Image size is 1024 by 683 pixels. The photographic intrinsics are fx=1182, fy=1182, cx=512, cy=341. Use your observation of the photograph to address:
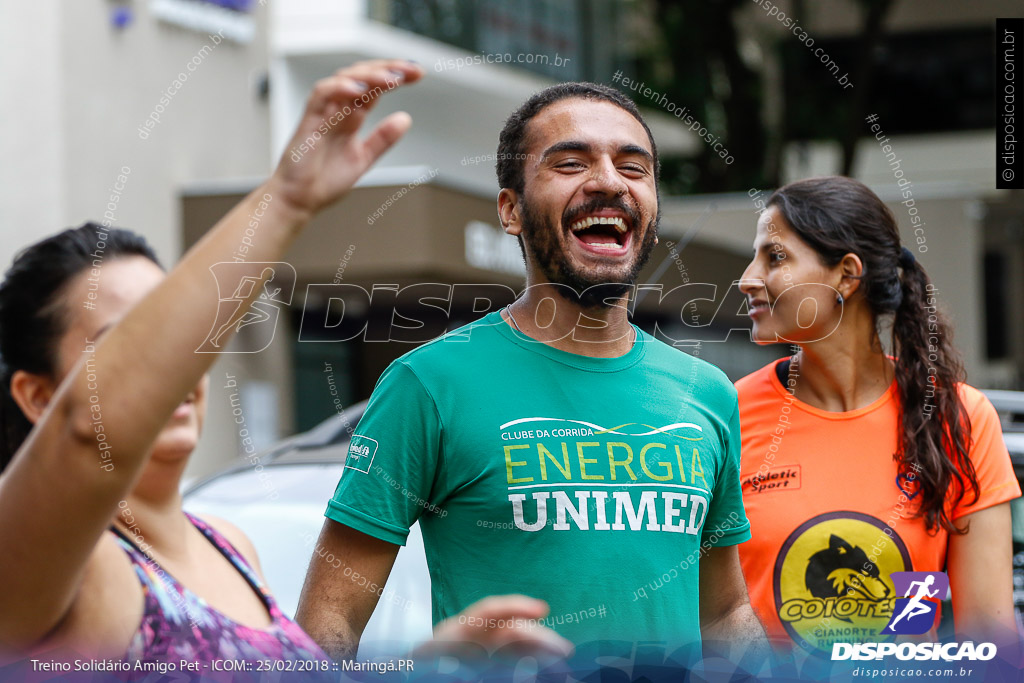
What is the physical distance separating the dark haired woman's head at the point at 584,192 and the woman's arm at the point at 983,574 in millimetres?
993

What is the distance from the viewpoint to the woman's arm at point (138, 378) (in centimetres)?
99

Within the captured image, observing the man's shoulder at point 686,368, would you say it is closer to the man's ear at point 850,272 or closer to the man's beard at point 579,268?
the man's beard at point 579,268

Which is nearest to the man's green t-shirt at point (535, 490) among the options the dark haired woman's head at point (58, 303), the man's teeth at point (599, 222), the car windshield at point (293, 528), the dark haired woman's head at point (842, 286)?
the man's teeth at point (599, 222)

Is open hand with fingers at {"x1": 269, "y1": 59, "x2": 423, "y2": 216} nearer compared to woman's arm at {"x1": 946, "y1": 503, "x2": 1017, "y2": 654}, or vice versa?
open hand with fingers at {"x1": 269, "y1": 59, "x2": 423, "y2": 216}

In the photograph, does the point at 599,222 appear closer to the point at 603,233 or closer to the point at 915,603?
the point at 603,233

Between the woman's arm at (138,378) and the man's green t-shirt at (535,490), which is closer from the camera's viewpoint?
the woman's arm at (138,378)

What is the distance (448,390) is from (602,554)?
376 millimetres

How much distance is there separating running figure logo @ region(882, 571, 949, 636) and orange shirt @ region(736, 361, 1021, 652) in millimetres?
16

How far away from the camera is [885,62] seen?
1806 cm

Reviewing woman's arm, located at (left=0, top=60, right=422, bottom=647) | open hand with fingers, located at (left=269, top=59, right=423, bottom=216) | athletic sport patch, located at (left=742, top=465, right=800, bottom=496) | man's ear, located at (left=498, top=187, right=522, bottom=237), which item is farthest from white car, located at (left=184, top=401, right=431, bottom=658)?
open hand with fingers, located at (left=269, top=59, right=423, bottom=216)

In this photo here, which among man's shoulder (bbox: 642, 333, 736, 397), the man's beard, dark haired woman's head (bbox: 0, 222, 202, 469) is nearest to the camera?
dark haired woman's head (bbox: 0, 222, 202, 469)

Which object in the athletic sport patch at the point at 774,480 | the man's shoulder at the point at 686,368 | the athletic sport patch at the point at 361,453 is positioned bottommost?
the athletic sport patch at the point at 774,480

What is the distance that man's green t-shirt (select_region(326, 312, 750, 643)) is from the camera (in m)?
1.94

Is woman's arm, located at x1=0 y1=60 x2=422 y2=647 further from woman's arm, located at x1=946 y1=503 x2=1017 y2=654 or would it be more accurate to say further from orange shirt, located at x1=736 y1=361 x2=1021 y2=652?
woman's arm, located at x1=946 y1=503 x2=1017 y2=654
